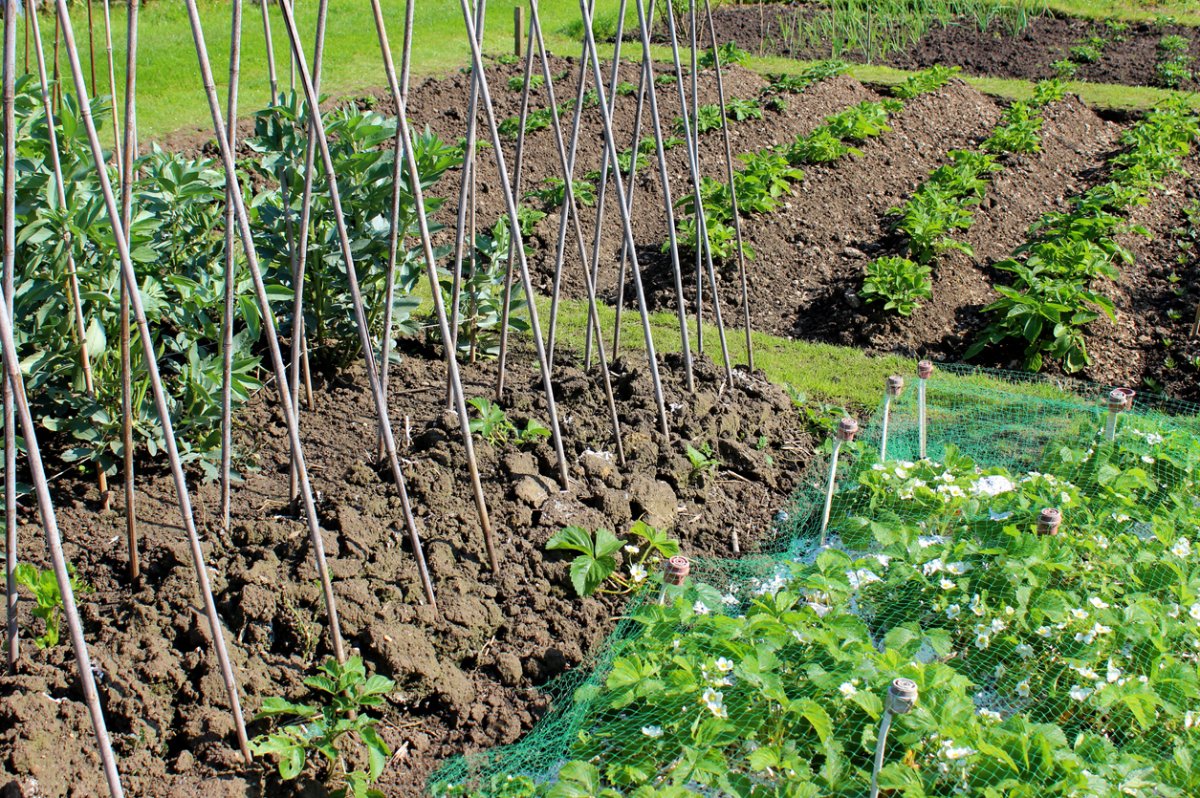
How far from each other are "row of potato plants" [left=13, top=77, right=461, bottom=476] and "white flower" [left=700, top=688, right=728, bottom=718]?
200 cm

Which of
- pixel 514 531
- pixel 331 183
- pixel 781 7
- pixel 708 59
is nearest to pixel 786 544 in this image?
pixel 514 531

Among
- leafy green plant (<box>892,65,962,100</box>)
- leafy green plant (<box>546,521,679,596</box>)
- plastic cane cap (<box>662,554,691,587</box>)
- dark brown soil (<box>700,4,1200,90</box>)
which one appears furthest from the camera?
dark brown soil (<box>700,4,1200,90</box>)

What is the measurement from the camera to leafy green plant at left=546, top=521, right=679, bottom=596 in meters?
3.76

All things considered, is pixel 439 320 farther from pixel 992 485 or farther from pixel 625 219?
pixel 992 485

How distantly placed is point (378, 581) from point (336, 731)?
2.30 ft

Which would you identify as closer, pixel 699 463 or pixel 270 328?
pixel 270 328

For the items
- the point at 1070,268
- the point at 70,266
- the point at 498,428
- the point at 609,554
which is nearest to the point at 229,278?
the point at 70,266

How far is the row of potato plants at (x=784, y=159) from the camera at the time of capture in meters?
6.97

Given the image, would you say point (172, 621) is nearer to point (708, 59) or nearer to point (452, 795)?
point (452, 795)

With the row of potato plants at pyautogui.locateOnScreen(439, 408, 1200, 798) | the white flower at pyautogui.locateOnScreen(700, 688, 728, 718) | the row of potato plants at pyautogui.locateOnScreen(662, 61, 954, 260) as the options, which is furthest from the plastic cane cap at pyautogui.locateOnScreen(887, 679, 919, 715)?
the row of potato plants at pyautogui.locateOnScreen(662, 61, 954, 260)

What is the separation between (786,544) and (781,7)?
40.9 feet

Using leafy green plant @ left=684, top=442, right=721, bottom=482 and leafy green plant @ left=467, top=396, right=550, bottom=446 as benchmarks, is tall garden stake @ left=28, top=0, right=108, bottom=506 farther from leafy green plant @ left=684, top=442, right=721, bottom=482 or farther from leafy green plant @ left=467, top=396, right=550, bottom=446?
leafy green plant @ left=684, top=442, right=721, bottom=482

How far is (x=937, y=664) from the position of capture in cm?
296

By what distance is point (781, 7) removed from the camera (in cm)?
1498
